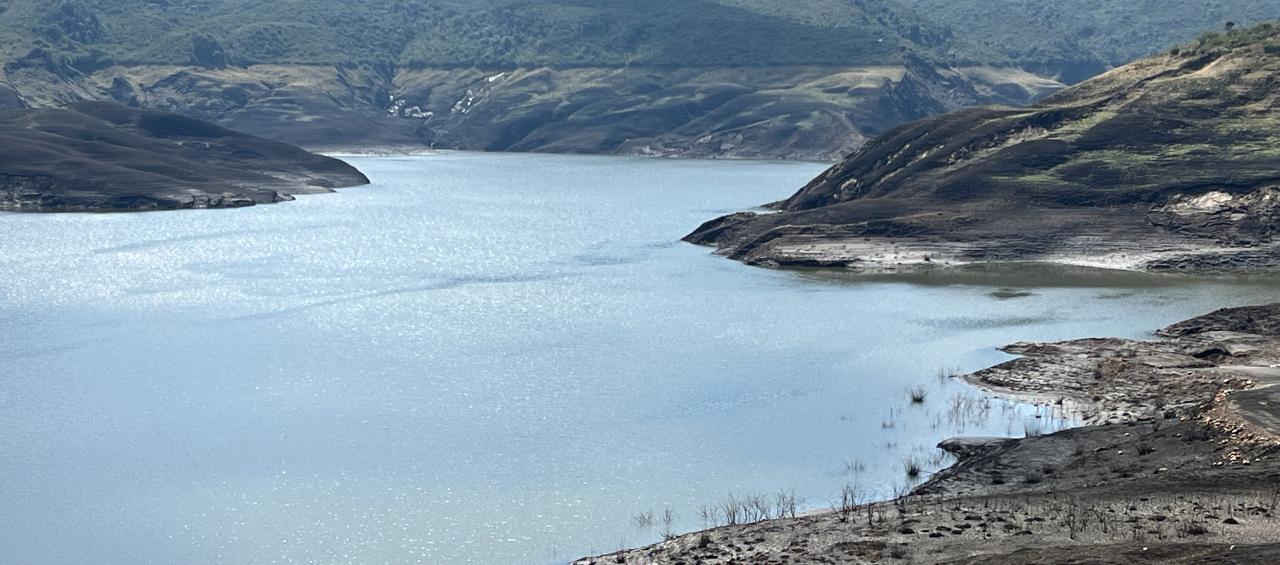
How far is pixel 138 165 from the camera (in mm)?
162375

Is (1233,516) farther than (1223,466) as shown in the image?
No

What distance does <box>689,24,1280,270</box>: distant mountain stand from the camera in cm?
10200

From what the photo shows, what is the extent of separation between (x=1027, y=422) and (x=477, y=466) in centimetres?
1895

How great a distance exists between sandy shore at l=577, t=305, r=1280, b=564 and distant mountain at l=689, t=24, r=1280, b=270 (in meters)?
47.6

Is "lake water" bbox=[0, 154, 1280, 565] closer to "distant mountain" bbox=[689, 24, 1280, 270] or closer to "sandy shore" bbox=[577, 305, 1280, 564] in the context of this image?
"sandy shore" bbox=[577, 305, 1280, 564]

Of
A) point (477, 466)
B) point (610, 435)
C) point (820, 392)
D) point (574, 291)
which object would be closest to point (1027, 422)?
point (820, 392)

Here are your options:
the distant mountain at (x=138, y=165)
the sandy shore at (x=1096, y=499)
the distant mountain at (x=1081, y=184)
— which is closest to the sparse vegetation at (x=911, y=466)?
the sandy shore at (x=1096, y=499)

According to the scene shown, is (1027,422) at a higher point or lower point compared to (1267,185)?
lower

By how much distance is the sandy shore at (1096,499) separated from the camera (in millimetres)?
34219

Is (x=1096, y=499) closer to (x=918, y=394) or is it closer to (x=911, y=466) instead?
(x=911, y=466)

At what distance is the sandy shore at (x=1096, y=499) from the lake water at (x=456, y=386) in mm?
3170

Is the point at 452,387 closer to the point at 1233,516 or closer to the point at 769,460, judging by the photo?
the point at 769,460

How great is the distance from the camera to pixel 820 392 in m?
59.3

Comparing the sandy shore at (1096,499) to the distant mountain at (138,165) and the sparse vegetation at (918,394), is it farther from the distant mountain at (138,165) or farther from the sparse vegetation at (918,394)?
the distant mountain at (138,165)
